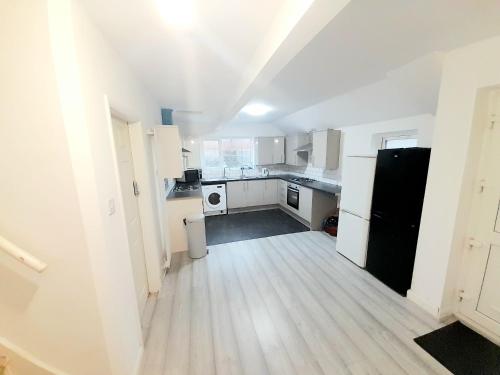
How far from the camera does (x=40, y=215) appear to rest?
1.05 metres

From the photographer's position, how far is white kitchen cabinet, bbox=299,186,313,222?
414 centimetres

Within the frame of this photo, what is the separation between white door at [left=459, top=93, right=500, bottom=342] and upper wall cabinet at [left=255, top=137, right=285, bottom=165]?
4.30 metres

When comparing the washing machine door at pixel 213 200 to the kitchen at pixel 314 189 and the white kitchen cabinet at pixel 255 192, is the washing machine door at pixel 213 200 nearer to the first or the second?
the kitchen at pixel 314 189

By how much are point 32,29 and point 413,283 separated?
347 centimetres

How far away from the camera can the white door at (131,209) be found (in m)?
1.77

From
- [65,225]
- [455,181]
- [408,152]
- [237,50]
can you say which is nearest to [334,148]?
[408,152]

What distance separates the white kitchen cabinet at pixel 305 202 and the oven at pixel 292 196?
0.18 m

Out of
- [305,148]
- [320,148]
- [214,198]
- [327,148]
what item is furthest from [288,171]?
[214,198]

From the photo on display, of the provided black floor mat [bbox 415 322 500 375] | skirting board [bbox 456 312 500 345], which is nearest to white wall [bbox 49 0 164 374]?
black floor mat [bbox 415 322 500 375]

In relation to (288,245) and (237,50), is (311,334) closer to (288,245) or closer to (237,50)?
(288,245)

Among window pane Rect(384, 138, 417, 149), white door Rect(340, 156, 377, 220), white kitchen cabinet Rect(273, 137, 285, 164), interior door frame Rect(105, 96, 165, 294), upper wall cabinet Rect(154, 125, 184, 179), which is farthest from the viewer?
white kitchen cabinet Rect(273, 137, 285, 164)

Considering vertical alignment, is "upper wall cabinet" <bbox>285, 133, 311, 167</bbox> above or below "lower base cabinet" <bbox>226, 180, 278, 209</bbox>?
above

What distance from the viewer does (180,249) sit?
11.2 feet

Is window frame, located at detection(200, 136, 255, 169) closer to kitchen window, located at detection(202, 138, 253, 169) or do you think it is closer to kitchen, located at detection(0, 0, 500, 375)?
kitchen window, located at detection(202, 138, 253, 169)
